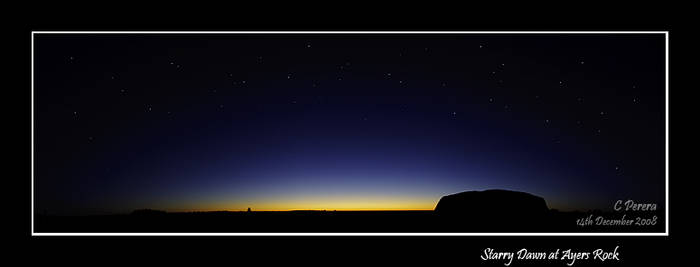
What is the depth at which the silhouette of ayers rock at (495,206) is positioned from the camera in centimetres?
924

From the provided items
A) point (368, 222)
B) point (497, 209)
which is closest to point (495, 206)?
point (497, 209)

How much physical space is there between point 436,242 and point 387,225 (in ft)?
18.1

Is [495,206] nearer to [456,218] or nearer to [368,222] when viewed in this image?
[456,218]

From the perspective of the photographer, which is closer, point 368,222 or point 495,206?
point 495,206

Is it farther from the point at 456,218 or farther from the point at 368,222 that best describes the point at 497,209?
the point at 368,222

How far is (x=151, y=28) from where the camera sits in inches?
201

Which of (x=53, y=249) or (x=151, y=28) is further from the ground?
(x=151, y=28)

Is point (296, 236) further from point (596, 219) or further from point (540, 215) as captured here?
point (540, 215)

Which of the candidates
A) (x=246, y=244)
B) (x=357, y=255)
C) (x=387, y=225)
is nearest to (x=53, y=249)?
(x=246, y=244)

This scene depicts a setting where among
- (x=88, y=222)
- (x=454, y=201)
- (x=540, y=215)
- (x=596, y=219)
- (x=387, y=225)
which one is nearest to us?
(x=596, y=219)

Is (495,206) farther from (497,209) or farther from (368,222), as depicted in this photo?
(368,222)

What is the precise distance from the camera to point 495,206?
31.2 ft

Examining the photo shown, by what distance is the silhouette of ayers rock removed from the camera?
30.3 ft

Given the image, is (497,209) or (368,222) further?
(368,222)
